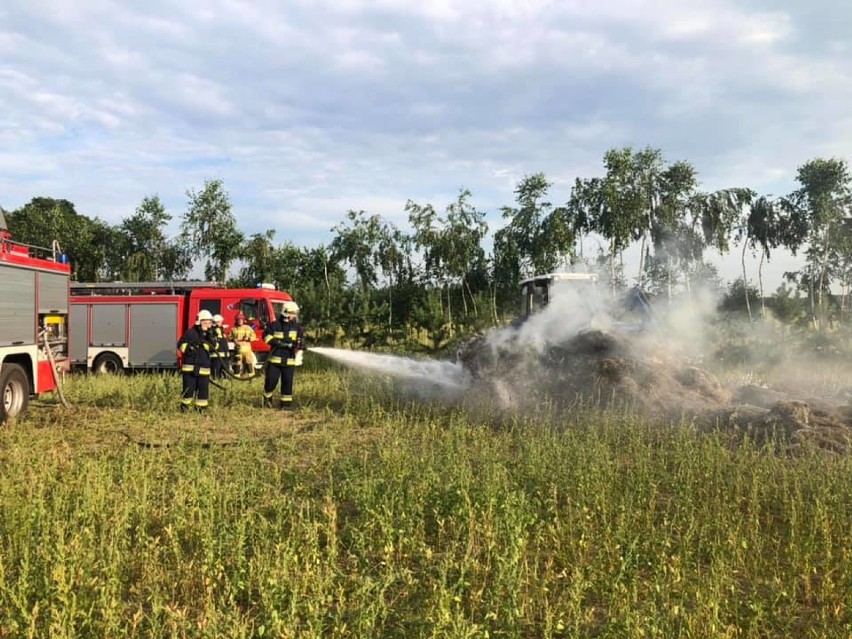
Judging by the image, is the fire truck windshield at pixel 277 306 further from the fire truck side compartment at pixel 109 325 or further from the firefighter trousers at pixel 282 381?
the firefighter trousers at pixel 282 381

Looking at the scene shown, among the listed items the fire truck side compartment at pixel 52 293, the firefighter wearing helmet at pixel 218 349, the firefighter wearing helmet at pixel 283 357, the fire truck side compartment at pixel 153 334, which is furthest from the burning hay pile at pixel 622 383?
the fire truck side compartment at pixel 153 334

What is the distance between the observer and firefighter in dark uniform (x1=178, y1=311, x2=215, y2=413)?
31.3 feet

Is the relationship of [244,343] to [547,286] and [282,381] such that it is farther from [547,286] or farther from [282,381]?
[547,286]

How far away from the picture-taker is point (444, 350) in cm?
2280

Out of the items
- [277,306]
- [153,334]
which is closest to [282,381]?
[277,306]

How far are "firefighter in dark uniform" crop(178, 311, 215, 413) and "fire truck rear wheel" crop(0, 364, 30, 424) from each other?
82.9 inches

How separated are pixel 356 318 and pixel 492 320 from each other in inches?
210

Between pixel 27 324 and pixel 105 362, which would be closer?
pixel 27 324

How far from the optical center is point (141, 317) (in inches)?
615

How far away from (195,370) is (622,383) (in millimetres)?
6413

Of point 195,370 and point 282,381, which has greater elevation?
point 195,370

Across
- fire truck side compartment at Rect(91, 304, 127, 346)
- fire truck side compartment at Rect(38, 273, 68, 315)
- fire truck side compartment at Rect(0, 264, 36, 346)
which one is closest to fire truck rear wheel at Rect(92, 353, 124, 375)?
fire truck side compartment at Rect(91, 304, 127, 346)

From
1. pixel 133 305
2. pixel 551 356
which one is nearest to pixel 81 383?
pixel 133 305

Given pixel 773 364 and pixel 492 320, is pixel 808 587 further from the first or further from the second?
pixel 492 320
